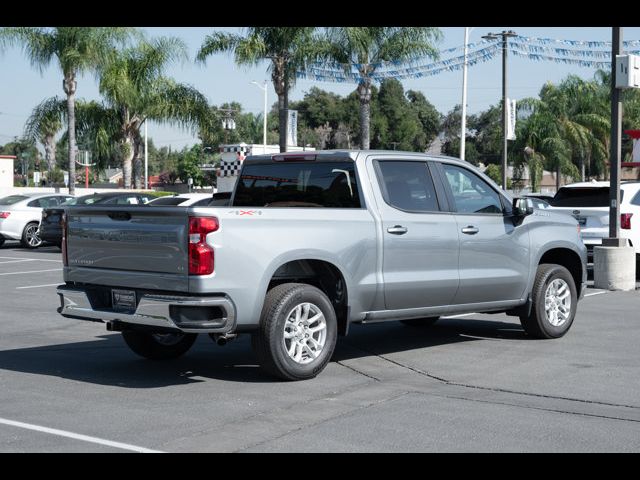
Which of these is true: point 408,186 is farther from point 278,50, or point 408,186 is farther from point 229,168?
point 278,50

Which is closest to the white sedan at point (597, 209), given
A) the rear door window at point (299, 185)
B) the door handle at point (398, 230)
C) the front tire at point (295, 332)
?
the door handle at point (398, 230)

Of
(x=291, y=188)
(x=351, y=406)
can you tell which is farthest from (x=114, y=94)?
(x=351, y=406)

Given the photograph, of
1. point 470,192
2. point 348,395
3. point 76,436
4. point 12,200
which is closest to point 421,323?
point 470,192

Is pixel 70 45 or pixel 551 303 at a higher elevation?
pixel 70 45

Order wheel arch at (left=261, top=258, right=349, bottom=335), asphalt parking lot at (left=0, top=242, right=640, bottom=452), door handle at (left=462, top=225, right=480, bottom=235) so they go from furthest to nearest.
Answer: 1. door handle at (left=462, top=225, right=480, bottom=235)
2. wheel arch at (left=261, top=258, right=349, bottom=335)
3. asphalt parking lot at (left=0, top=242, right=640, bottom=452)

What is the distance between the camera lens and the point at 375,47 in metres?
31.5

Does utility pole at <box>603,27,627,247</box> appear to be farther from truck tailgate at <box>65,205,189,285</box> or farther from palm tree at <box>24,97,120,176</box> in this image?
palm tree at <box>24,97,120,176</box>

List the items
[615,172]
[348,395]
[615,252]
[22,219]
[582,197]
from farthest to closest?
[22,219], [582,197], [615,172], [615,252], [348,395]

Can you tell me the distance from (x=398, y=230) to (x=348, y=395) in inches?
72.3

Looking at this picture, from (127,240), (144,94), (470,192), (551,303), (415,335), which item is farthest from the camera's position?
(144,94)

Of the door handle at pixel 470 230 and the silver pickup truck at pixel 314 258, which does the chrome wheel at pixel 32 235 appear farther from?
the door handle at pixel 470 230

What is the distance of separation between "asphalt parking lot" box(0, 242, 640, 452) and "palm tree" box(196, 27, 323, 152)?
21157 millimetres

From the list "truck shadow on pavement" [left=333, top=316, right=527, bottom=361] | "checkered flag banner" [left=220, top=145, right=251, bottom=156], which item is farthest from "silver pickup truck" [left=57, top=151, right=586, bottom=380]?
"checkered flag banner" [left=220, top=145, right=251, bottom=156]

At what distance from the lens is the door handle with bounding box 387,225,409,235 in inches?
336
